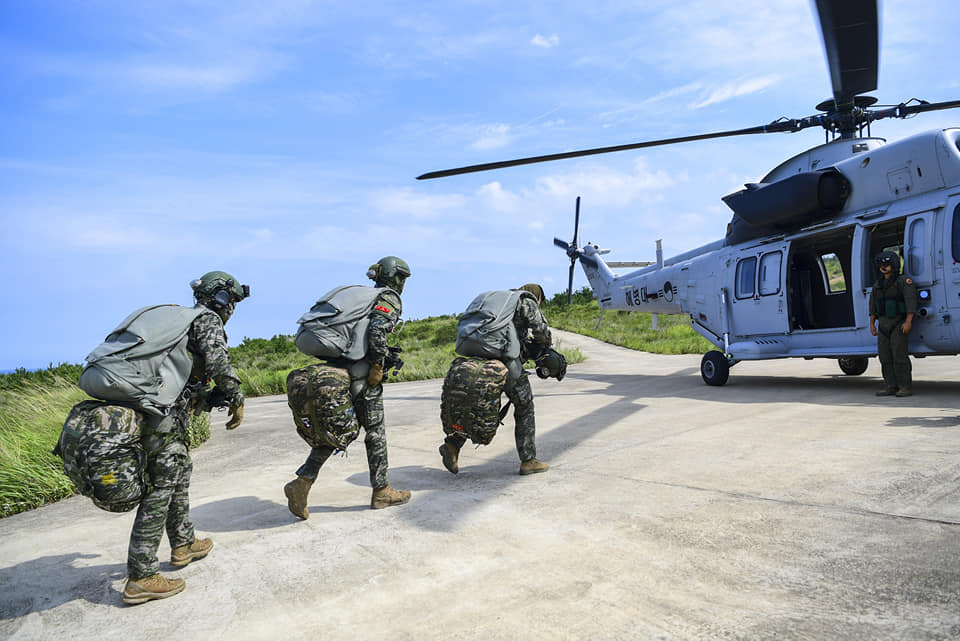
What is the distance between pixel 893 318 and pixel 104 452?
26.0 ft

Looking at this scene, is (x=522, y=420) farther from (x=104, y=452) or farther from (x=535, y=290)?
(x=104, y=452)

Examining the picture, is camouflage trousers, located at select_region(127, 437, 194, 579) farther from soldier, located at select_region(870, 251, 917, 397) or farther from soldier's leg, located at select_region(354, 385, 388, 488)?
soldier, located at select_region(870, 251, 917, 397)

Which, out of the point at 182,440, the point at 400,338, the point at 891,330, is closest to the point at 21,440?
the point at 182,440

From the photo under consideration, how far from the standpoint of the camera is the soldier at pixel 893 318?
7066 mm

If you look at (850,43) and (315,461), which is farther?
(850,43)

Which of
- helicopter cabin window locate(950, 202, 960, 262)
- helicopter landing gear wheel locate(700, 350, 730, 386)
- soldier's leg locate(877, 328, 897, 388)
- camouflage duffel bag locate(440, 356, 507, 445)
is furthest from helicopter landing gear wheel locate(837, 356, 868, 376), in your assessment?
camouflage duffel bag locate(440, 356, 507, 445)

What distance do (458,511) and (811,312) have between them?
26.1 feet

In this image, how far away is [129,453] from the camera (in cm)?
297

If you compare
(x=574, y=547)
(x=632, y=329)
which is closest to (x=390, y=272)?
(x=574, y=547)

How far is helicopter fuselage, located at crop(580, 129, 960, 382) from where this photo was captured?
278 inches

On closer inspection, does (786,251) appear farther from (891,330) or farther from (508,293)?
(508,293)

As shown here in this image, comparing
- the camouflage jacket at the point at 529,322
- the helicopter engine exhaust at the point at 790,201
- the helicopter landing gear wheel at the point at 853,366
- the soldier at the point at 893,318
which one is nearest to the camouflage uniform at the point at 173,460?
the camouflage jacket at the point at 529,322

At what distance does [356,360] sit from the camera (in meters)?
4.10

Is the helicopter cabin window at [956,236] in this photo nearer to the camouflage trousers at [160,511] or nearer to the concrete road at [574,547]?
the concrete road at [574,547]
